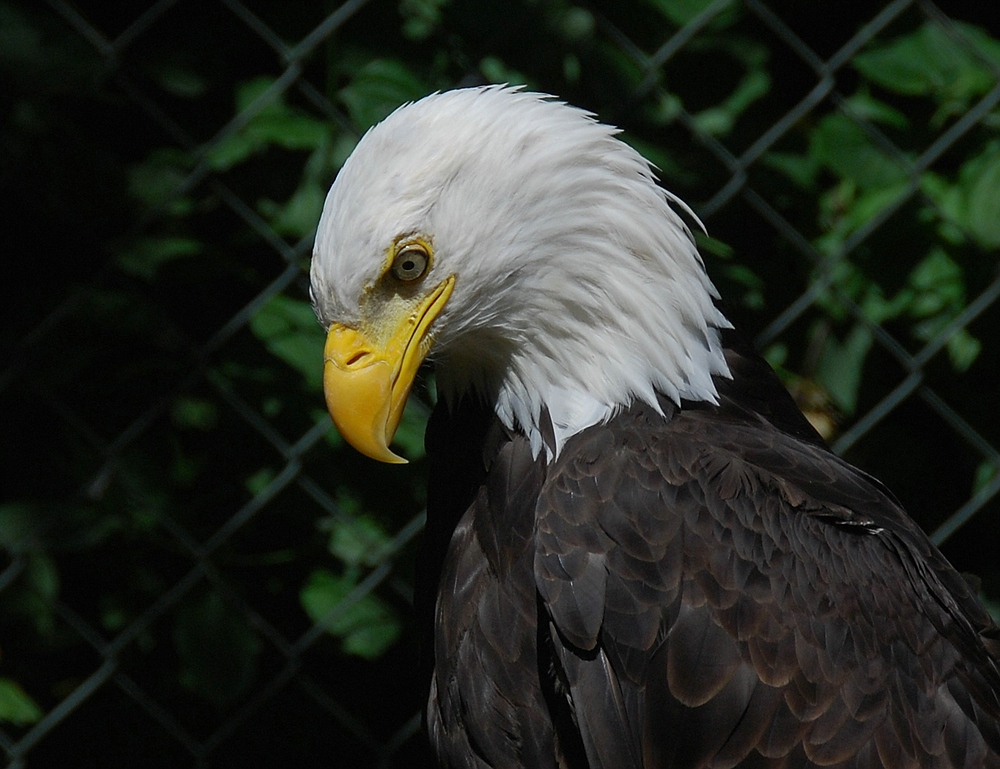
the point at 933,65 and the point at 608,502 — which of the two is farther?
the point at 933,65

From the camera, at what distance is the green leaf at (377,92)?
7.24 feet

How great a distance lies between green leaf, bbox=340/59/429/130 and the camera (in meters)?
2.21

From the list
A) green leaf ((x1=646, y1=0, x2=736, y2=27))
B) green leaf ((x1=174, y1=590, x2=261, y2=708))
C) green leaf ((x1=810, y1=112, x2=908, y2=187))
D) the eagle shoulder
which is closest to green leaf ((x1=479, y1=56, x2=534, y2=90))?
green leaf ((x1=646, y1=0, x2=736, y2=27))

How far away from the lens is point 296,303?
2.36 meters

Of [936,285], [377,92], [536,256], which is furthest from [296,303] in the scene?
[936,285]

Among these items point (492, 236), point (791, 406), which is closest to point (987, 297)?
point (791, 406)

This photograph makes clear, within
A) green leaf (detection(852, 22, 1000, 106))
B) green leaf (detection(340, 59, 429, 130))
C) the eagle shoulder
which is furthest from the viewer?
green leaf (detection(852, 22, 1000, 106))

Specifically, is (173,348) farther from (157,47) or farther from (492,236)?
A: (492,236)

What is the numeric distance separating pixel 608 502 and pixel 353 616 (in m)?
0.99

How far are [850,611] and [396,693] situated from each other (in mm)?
1196

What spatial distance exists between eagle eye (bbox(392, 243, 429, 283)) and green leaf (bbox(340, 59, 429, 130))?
0.65 metres

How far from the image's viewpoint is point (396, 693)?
2.58m

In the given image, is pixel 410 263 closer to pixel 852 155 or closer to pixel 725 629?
pixel 725 629

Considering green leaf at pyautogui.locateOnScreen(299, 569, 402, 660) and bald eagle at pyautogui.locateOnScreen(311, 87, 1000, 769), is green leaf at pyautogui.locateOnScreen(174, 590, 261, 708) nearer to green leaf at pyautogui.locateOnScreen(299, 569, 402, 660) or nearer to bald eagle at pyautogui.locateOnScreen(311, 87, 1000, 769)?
green leaf at pyautogui.locateOnScreen(299, 569, 402, 660)
